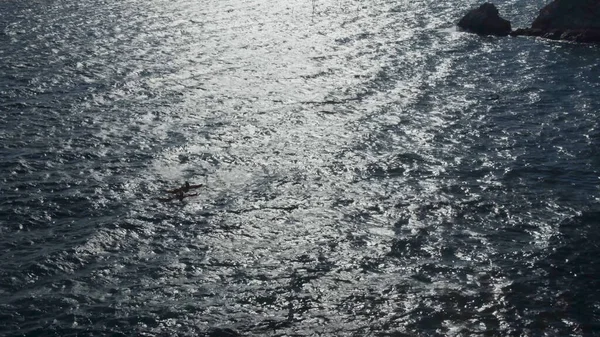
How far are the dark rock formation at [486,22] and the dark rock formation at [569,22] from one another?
1.52m

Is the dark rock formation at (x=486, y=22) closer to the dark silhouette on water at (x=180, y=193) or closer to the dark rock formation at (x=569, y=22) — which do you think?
the dark rock formation at (x=569, y=22)

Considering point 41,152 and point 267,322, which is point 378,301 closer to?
point 267,322

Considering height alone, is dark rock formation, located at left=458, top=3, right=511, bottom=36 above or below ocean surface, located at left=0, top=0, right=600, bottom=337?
above

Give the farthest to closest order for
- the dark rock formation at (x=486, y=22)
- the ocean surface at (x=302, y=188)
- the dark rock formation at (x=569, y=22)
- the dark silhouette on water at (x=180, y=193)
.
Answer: the dark rock formation at (x=486, y=22)
the dark rock formation at (x=569, y=22)
the dark silhouette on water at (x=180, y=193)
the ocean surface at (x=302, y=188)

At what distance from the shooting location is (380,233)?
39938 millimetres

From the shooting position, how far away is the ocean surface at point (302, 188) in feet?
111

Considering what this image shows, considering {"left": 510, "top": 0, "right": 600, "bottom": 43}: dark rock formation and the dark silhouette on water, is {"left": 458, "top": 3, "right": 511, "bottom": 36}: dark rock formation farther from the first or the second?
the dark silhouette on water

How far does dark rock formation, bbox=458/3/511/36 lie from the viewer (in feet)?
270

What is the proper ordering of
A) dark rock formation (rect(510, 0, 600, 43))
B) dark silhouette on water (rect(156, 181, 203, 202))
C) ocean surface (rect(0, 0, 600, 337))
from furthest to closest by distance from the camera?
dark rock formation (rect(510, 0, 600, 43)), dark silhouette on water (rect(156, 181, 203, 202)), ocean surface (rect(0, 0, 600, 337))

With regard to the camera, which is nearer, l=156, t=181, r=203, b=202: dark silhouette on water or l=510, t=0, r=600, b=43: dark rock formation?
l=156, t=181, r=203, b=202: dark silhouette on water

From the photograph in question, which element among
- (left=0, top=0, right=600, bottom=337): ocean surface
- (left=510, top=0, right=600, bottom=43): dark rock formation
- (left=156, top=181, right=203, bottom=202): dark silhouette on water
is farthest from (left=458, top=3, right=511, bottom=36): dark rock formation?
(left=156, top=181, right=203, bottom=202): dark silhouette on water

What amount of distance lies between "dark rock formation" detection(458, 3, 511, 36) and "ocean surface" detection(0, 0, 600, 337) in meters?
2.51

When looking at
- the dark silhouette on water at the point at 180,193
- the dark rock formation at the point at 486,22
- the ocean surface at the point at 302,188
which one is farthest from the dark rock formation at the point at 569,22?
the dark silhouette on water at the point at 180,193

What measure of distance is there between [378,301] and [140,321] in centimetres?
1164
